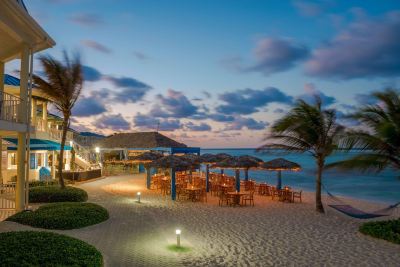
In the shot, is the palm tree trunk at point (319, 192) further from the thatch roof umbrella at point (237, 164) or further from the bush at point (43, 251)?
the bush at point (43, 251)

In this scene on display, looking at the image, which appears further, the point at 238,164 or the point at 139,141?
the point at 139,141

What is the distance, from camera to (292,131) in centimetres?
1441

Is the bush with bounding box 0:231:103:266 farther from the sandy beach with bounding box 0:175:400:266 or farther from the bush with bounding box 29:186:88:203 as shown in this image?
the bush with bounding box 29:186:88:203

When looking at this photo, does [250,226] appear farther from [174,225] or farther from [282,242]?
[174,225]

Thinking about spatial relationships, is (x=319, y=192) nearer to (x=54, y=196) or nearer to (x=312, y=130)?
(x=312, y=130)

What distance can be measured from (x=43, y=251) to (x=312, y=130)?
453 inches

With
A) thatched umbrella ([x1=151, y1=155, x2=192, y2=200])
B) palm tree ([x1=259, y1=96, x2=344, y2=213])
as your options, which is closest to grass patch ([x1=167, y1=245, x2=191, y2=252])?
palm tree ([x1=259, y1=96, x2=344, y2=213])

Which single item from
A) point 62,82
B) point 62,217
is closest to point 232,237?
point 62,217

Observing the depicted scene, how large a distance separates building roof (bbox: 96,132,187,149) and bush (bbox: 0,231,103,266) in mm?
23205

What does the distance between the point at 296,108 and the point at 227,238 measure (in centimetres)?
736

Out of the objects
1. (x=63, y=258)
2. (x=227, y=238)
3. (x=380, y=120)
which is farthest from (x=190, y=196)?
(x=63, y=258)

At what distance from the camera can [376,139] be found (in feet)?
33.1

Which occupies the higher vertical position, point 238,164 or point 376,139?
point 376,139

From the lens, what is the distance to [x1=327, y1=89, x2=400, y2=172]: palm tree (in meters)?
10.1
